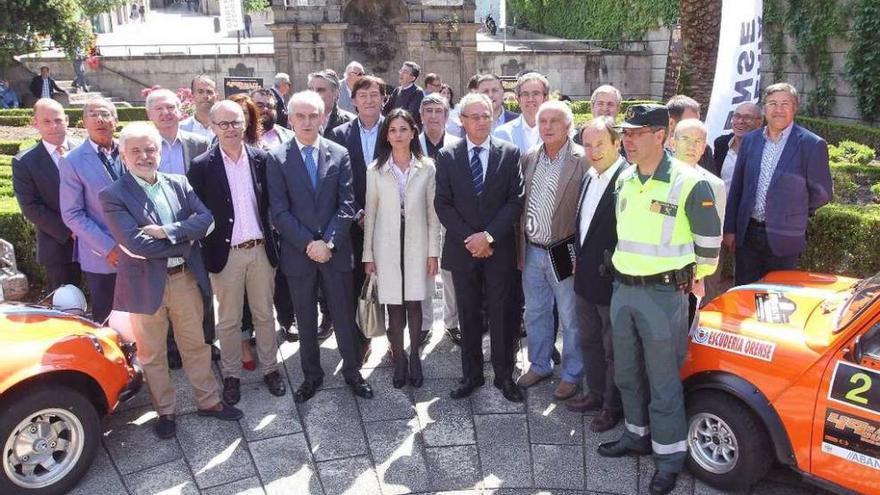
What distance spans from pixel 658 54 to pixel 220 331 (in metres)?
23.8

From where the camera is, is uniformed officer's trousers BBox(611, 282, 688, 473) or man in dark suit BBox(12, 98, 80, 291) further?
man in dark suit BBox(12, 98, 80, 291)

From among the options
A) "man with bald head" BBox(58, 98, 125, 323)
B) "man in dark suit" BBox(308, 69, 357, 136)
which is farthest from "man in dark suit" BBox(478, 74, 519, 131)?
"man with bald head" BBox(58, 98, 125, 323)

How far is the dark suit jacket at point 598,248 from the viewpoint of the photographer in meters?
4.39

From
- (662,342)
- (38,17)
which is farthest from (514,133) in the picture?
(38,17)

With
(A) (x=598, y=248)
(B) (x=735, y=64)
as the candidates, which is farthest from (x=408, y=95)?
(A) (x=598, y=248)

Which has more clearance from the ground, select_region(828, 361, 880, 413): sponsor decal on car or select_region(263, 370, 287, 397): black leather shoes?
select_region(828, 361, 880, 413): sponsor decal on car

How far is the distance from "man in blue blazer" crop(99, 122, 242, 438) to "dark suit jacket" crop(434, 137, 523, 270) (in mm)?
1692

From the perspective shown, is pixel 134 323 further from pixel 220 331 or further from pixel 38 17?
pixel 38 17

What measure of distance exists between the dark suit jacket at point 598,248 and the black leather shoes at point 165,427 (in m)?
3.01

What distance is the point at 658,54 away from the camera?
25250 mm

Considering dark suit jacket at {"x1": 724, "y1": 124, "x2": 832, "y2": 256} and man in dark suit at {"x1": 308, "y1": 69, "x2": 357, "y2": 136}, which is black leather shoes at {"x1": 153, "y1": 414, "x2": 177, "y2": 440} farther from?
dark suit jacket at {"x1": 724, "y1": 124, "x2": 832, "y2": 256}

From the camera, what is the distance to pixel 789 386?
3.62 meters

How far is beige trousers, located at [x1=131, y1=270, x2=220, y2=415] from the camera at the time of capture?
14.9 ft

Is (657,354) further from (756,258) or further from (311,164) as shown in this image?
(311,164)
